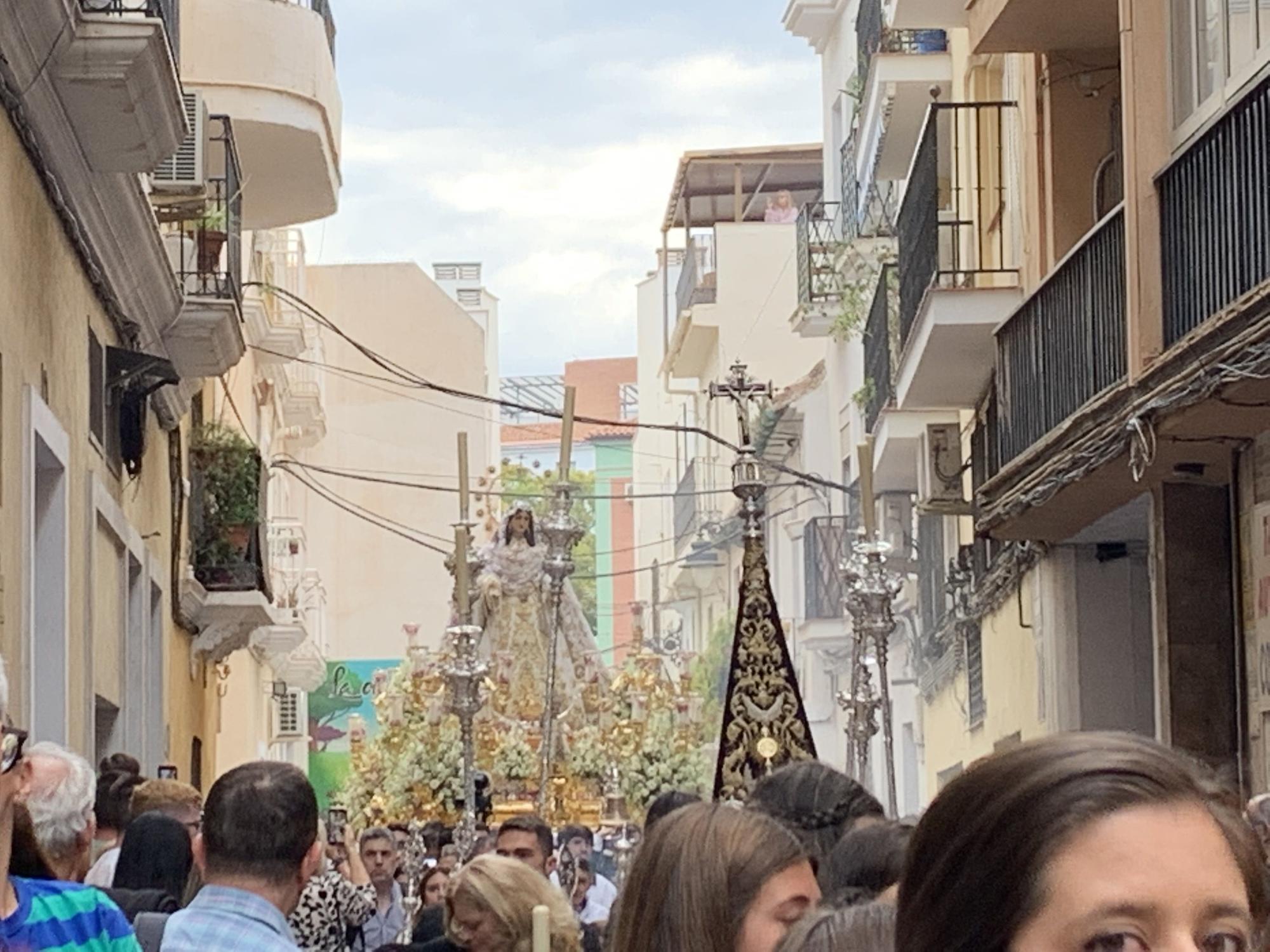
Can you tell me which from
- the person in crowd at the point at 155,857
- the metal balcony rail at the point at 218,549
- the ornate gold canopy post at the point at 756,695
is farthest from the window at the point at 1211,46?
the metal balcony rail at the point at 218,549

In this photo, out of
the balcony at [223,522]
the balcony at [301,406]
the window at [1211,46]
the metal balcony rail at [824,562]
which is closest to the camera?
the window at [1211,46]

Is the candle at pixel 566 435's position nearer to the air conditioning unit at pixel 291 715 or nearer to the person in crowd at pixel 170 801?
the person in crowd at pixel 170 801

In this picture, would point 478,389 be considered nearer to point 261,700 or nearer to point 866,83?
point 261,700

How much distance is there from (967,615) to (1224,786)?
799 inches

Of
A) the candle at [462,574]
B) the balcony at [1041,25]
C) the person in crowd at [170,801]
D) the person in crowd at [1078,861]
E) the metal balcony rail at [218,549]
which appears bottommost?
the person in crowd at [170,801]

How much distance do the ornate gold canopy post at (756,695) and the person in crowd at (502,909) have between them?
4.10m

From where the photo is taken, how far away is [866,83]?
24984mm

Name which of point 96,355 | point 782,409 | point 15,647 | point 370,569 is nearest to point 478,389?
point 370,569

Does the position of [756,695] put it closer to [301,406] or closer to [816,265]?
[816,265]

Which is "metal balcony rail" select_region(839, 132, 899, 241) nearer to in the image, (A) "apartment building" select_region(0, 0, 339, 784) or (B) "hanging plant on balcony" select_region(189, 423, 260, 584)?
(A) "apartment building" select_region(0, 0, 339, 784)

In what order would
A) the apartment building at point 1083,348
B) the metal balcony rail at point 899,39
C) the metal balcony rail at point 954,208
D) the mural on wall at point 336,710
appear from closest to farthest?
the apartment building at point 1083,348 < the metal balcony rail at point 954,208 < the metal balcony rail at point 899,39 < the mural on wall at point 336,710

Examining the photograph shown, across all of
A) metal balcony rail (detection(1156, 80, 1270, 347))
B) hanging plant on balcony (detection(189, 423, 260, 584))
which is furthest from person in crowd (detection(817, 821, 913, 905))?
hanging plant on balcony (detection(189, 423, 260, 584))

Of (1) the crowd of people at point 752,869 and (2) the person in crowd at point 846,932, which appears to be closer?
(1) the crowd of people at point 752,869

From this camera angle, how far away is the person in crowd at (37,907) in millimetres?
4113
